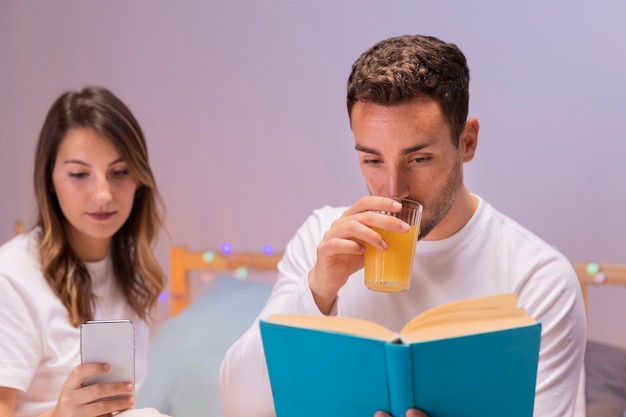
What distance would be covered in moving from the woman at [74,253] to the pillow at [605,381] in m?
1.22

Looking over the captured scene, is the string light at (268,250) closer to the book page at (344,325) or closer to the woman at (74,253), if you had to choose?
the woman at (74,253)

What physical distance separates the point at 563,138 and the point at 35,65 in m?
2.30

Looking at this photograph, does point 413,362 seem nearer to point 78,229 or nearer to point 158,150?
point 78,229

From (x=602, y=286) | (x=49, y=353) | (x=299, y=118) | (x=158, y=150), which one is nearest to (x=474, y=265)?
(x=602, y=286)

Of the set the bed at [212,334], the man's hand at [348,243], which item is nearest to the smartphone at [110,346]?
the man's hand at [348,243]

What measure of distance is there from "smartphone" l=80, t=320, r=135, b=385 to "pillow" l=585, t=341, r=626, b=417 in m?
1.24

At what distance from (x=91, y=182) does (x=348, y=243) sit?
33.8 inches

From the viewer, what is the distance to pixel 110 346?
50.5 inches

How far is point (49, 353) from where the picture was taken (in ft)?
5.75

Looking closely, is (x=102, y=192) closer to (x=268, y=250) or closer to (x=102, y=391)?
(x=102, y=391)

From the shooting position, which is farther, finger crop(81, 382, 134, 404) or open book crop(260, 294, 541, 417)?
finger crop(81, 382, 134, 404)

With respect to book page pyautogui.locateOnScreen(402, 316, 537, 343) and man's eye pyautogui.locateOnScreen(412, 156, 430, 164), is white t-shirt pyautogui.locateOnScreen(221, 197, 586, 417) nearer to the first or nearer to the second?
man's eye pyautogui.locateOnScreen(412, 156, 430, 164)

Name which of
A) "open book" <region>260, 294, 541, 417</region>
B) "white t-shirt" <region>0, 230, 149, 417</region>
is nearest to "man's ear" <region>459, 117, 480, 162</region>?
"open book" <region>260, 294, 541, 417</region>

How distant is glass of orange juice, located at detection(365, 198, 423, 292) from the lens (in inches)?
49.8
